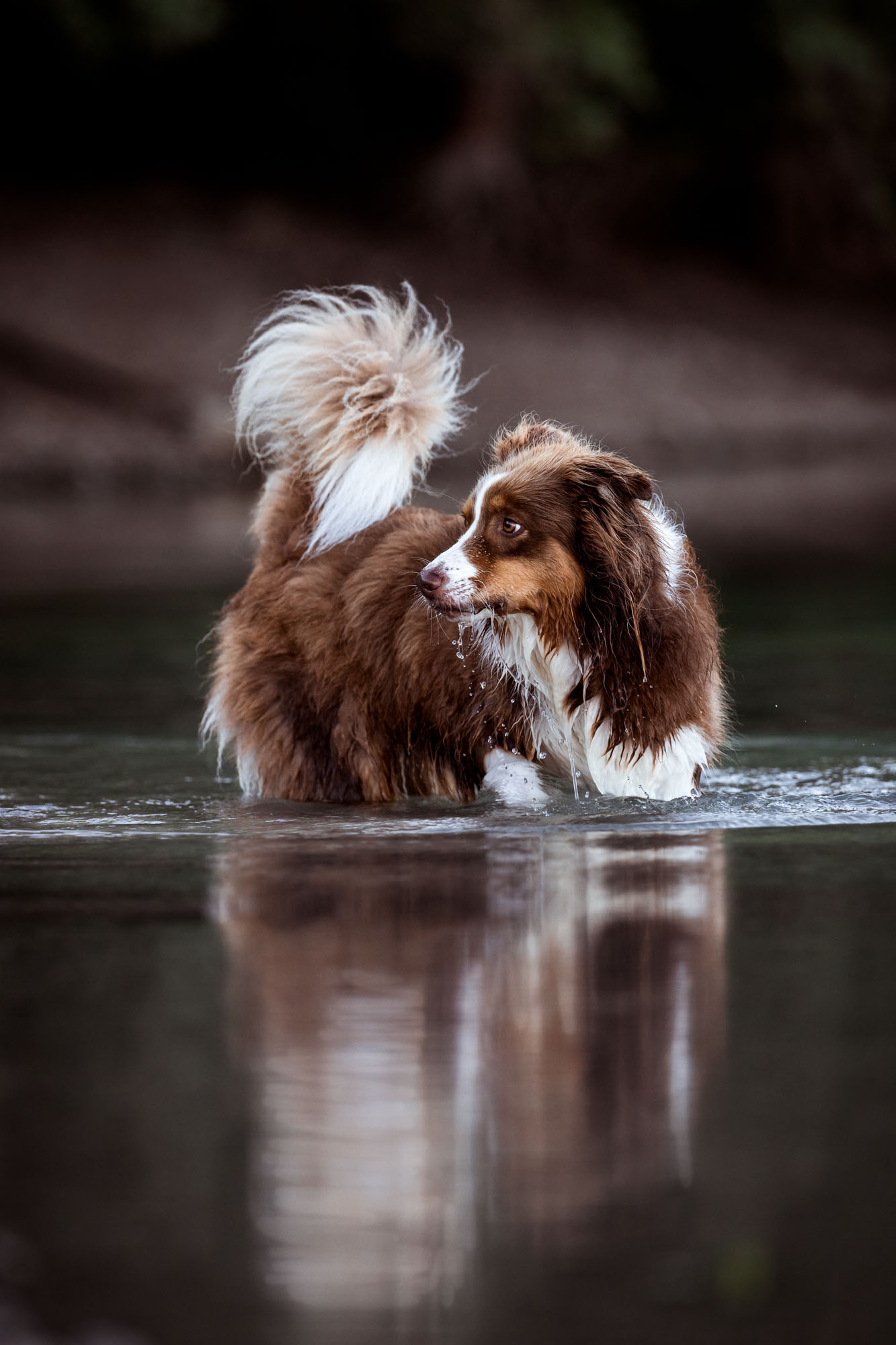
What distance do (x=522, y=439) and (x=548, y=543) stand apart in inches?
23.7

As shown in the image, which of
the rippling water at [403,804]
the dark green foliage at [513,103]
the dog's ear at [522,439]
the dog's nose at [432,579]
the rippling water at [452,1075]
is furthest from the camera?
the dark green foliage at [513,103]

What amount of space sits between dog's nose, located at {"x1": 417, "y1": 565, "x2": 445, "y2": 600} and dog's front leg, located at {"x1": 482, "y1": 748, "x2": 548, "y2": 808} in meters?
0.75

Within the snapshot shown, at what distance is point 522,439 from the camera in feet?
18.8

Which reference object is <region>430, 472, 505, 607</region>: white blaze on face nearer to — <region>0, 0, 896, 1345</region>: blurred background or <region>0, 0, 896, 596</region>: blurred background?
<region>0, 0, 896, 1345</region>: blurred background

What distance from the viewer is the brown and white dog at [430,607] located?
208 inches

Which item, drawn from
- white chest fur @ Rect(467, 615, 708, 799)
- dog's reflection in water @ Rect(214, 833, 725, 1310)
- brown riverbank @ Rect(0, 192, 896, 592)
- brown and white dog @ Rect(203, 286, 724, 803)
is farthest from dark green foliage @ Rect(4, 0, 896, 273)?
dog's reflection in water @ Rect(214, 833, 725, 1310)

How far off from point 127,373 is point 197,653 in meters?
16.9

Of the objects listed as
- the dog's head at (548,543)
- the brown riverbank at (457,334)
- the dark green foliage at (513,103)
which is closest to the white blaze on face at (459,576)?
the dog's head at (548,543)

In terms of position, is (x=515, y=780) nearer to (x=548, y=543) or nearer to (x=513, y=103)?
(x=548, y=543)

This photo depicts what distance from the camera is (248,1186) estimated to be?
8.76 feet

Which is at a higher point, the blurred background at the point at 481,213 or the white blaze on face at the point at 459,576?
the blurred background at the point at 481,213

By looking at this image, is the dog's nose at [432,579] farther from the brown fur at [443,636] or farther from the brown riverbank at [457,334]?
the brown riverbank at [457,334]

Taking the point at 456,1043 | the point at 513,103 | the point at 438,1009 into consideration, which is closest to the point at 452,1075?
the point at 456,1043

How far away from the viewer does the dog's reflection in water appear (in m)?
2.55
